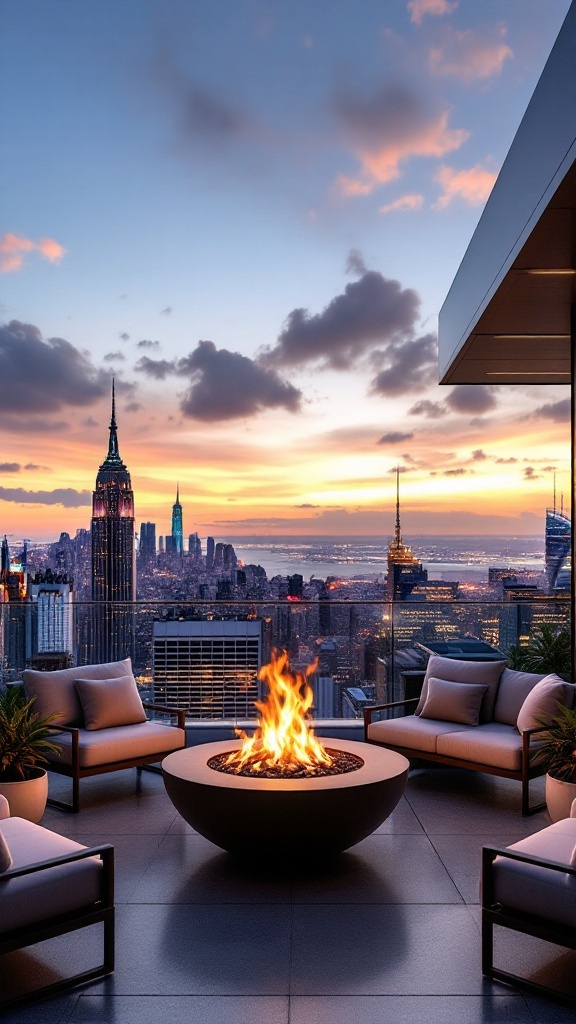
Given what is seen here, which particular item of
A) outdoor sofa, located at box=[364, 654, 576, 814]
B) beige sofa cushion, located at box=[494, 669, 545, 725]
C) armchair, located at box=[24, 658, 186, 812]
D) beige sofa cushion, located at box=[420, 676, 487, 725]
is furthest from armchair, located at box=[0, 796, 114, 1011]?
beige sofa cushion, located at box=[494, 669, 545, 725]

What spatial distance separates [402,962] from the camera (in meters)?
3.36

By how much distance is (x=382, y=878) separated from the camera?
430 cm

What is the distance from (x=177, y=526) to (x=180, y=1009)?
30.2ft

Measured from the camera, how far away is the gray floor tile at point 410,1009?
9.57ft

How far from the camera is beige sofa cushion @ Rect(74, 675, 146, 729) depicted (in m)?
6.18

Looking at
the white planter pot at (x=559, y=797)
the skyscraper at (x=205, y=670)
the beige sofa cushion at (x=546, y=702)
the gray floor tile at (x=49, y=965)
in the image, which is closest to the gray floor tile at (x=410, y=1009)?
the gray floor tile at (x=49, y=965)

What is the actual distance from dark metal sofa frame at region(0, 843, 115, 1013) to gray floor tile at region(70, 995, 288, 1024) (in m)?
0.14

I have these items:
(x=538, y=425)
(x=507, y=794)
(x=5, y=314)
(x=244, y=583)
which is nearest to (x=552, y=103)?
(x=507, y=794)

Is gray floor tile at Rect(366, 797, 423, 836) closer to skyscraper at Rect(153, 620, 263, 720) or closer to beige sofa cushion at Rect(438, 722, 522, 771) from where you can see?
beige sofa cushion at Rect(438, 722, 522, 771)

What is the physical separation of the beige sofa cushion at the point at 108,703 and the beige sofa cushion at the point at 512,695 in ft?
8.99

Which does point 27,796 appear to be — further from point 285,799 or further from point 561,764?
point 561,764

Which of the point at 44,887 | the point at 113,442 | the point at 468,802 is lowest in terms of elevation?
the point at 468,802

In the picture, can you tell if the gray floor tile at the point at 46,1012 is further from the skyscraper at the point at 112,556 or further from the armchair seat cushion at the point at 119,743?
the skyscraper at the point at 112,556

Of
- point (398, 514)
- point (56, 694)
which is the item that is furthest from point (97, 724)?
point (398, 514)
